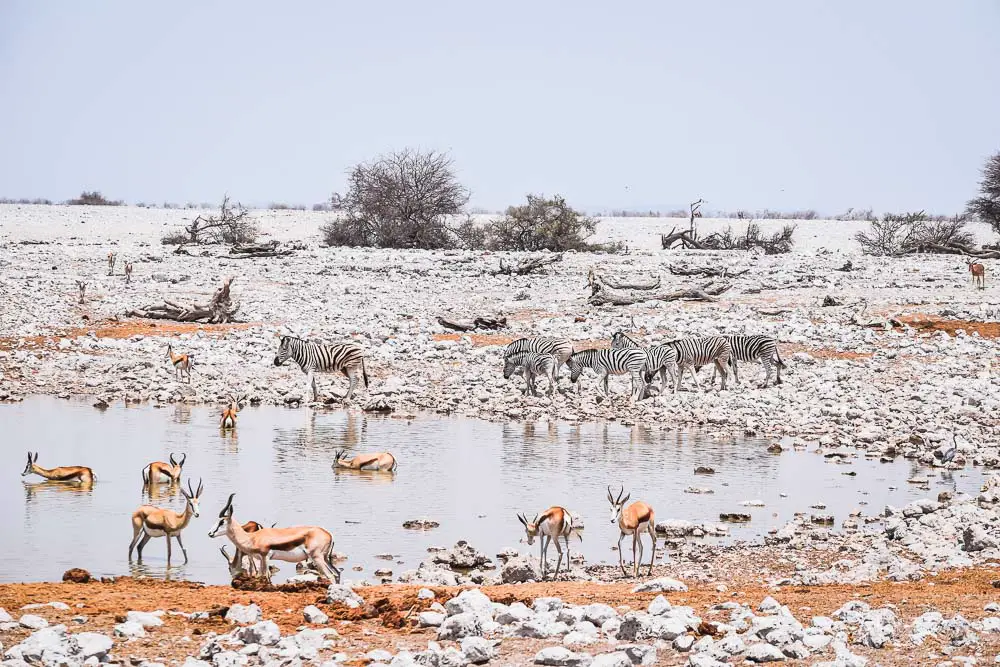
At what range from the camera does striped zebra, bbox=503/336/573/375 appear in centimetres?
2184

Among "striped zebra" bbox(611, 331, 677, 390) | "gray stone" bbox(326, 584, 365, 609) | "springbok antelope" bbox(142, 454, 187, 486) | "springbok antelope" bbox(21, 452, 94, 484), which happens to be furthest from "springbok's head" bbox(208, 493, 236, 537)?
"striped zebra" bbox(611, 331, 677, 390)

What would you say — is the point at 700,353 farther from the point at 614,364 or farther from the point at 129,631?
the point at 129,631

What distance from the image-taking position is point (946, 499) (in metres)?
12.2

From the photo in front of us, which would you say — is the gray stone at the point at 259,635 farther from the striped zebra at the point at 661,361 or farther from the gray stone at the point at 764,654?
the striped zebra at the point at 661,361

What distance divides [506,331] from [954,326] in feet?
31.0

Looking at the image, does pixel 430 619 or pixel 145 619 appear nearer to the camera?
pixel 145 619

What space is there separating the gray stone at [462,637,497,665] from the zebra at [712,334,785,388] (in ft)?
51.3

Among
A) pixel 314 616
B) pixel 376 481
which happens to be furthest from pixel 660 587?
pixel 376 481

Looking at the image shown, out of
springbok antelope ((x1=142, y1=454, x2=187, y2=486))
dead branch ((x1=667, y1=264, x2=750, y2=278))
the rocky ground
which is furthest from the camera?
dead branch ((x1=667, y1=264, x2=750, y2=278))

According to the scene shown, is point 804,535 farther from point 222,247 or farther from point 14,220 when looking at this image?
point 14,220

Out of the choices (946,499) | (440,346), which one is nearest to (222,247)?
(440,346)

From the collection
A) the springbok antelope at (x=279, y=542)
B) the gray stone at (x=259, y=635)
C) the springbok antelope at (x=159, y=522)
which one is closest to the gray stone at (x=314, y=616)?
the gray stone at (x=259, y=635)

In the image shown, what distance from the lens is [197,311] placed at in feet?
89.5

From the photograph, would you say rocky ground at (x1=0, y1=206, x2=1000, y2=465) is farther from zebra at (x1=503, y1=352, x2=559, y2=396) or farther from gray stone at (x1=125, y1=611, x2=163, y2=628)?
gray stone at (x1=125, y1=611, x2=163, y2=628)
